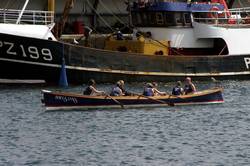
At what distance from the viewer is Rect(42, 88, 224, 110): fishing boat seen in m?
41.0

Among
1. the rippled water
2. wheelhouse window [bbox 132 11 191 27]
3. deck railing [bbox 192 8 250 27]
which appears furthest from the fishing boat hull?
the rippled water

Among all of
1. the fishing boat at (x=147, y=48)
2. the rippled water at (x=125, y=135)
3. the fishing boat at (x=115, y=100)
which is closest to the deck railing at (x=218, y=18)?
the fishing boat at (x=147, y=48)

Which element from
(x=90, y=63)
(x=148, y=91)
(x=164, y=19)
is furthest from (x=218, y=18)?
(x=148, y=91)

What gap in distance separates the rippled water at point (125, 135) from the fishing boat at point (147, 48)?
10.1 feet

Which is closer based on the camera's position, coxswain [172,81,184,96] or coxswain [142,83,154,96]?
coxswain [142,83,154,96]

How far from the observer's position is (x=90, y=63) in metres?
50.5

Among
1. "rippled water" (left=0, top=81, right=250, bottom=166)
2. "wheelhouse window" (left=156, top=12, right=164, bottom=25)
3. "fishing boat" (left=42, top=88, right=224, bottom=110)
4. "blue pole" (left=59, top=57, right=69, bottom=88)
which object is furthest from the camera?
"wheelhouse window" (left=156, top=12, right=164, bottom=25)

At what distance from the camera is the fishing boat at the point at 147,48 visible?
162 feet

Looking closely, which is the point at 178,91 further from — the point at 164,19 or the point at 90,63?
the point at 164,19

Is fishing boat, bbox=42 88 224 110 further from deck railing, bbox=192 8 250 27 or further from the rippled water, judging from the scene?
deck railing, bbox=192 8 250 27

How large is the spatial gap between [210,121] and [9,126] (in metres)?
8.81

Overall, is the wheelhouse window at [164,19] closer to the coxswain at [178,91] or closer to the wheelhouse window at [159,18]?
the wheelhouse window at [159,18]

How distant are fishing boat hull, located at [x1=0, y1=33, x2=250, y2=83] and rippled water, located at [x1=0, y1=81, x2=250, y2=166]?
2.83 metres

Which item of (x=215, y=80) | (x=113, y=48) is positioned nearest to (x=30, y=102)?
(x=113, y=48)
